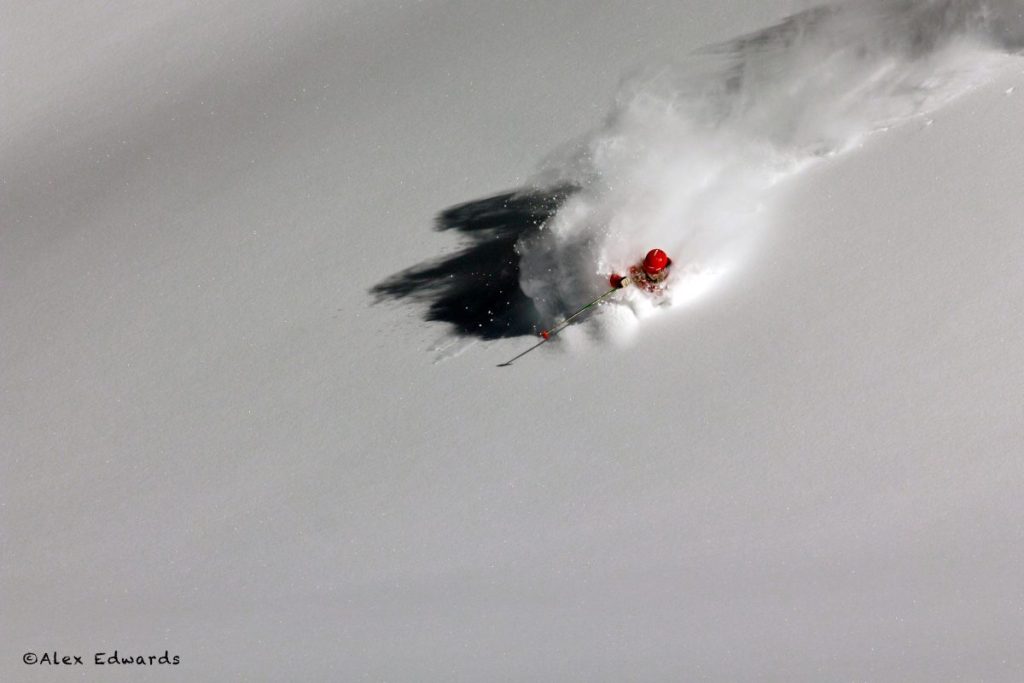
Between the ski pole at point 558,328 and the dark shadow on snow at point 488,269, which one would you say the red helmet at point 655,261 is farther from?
the dark shadow on snow at point 488,269

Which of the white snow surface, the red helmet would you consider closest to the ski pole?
the white snow surface

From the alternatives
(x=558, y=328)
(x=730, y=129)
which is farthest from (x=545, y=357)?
(x=730, y=129)

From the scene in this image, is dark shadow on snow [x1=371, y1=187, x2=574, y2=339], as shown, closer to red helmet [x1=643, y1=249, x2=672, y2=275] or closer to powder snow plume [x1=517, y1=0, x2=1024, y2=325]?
powder snow plume [x1=517, y1=0, x2=1024, y2=325]

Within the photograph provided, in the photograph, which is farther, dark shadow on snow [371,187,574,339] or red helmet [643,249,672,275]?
dark shadow on snow [371,187,574,339]

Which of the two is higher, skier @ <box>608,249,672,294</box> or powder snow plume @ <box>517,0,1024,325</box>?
powder snow plume @ <box>517,0,1024,325</box>

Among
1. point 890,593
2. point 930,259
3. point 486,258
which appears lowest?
point 890,593

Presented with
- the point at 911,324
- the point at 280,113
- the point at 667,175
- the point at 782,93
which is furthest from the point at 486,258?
the point at 911,324

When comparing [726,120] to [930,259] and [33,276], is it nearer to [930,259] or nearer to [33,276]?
[930,259]

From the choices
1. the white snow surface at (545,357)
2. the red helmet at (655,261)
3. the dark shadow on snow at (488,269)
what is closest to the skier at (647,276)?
the red helmet at (655,261)
